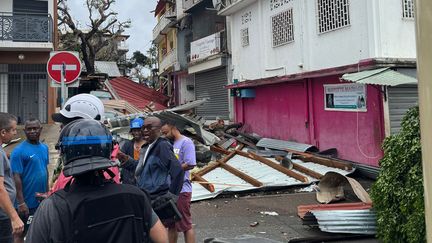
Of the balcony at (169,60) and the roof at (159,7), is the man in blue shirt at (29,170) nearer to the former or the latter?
the balcony at (169,60)

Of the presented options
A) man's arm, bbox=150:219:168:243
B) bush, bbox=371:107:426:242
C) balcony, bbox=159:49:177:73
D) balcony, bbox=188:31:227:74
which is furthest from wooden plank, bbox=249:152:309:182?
balcony, bbox=159:49:177:73

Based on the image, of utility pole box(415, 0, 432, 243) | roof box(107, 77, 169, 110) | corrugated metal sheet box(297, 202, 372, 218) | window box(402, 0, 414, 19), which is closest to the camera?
utility pole box(415, 0, 432, 243)

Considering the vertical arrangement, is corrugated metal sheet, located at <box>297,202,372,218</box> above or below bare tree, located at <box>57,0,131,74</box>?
below

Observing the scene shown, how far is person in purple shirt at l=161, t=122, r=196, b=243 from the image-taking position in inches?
182

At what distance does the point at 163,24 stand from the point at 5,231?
28398 millimetres

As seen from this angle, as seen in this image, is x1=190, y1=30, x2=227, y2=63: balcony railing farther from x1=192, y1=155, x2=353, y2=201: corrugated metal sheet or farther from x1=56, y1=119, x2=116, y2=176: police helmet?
x1=56, y1=119, x2=116, y2=176: police helmet

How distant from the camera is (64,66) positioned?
635 cm

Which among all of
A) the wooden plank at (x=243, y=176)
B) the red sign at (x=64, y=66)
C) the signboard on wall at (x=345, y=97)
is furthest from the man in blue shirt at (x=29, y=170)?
the signboard on wall at (x=345, y=97)

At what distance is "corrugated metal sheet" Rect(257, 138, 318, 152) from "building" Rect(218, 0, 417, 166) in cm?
37

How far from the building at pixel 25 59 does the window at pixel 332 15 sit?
11429 mm

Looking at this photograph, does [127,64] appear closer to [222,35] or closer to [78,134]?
[222,35]

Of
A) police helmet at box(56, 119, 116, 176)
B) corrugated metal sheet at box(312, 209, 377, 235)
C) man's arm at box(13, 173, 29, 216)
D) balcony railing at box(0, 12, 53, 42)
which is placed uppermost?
balcony railing at box(0, 12, 53, 42)

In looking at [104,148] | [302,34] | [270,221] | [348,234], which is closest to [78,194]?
[104,148]

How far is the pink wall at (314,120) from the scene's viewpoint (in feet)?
34.7
